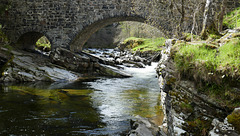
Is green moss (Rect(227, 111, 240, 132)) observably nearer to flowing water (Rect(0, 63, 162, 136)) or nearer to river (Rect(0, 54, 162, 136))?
river (Rect(0, 54, 162, 136))

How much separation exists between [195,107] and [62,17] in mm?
14743

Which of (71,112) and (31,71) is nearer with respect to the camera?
(71,112)

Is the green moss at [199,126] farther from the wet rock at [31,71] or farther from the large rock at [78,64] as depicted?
the large rock at [78,64]

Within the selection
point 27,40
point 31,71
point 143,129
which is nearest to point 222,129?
point 143,129

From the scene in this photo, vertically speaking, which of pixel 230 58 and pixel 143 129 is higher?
pixel 230 58

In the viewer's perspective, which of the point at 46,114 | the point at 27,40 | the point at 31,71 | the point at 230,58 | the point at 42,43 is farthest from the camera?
the point at 42,43

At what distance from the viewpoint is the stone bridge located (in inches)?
587

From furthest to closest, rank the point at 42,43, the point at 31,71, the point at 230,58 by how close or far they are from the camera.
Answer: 1. the point at 42,43
2. the point at 31,71
3. the point at 230,58

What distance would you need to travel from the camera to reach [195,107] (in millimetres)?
3500

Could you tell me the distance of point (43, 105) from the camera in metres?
6.93

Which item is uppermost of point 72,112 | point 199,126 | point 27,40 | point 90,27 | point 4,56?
point 90,27

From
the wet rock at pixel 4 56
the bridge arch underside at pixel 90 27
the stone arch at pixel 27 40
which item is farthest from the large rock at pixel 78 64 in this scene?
the stone arch at pixel 27 40

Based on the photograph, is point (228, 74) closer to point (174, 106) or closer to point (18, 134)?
point (174, 106)

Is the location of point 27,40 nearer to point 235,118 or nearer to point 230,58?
point 230,58
